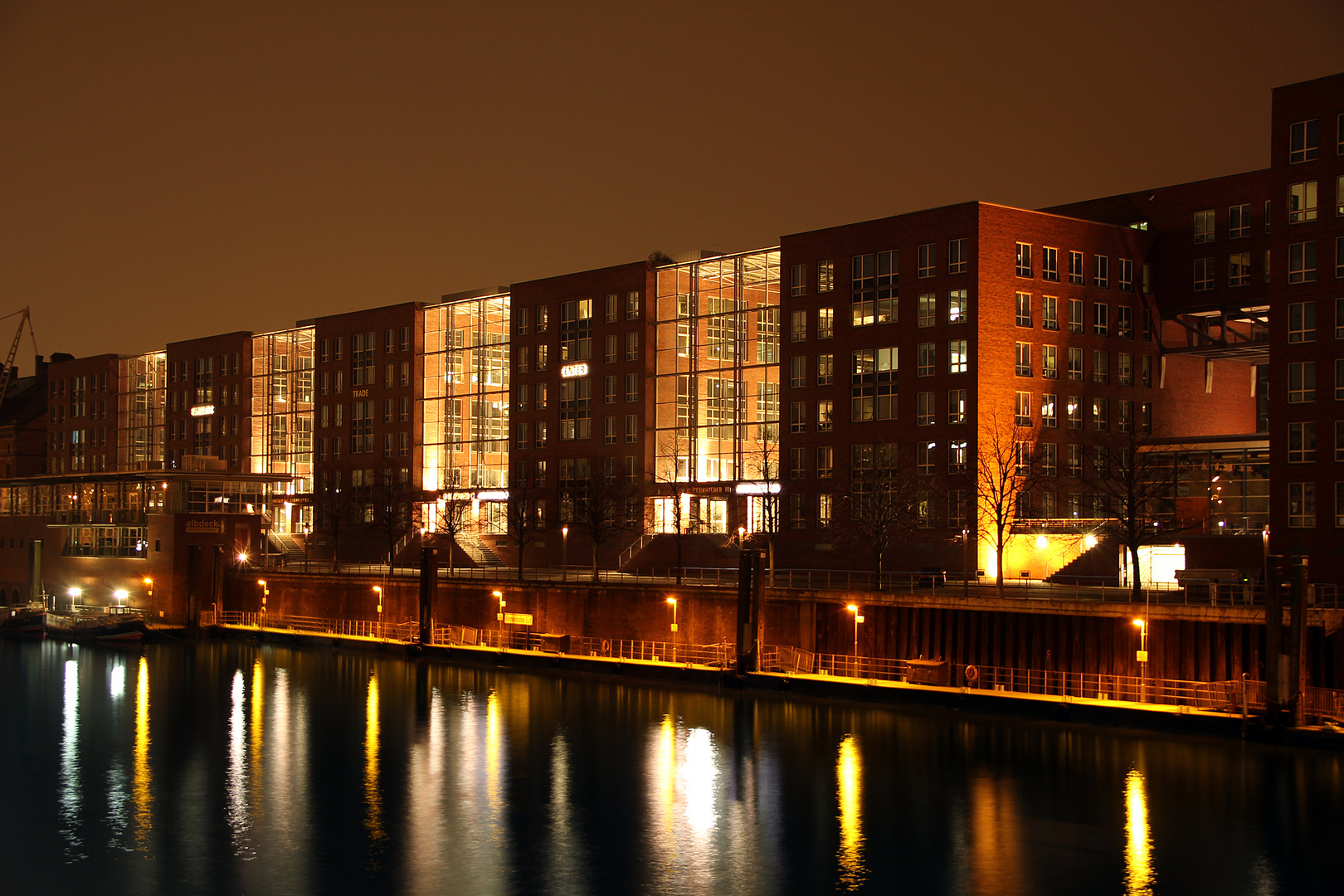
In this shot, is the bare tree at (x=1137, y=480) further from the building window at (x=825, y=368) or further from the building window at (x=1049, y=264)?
the building window at (x=825, y=368)

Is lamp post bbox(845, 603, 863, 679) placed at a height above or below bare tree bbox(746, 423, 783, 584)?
below

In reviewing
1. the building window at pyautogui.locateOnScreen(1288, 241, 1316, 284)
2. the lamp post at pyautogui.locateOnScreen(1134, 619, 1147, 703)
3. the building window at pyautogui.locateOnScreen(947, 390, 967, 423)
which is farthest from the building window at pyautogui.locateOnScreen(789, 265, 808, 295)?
the lamp post at pyautogui.locateOnScreen(1134, 619, 1147, 703)

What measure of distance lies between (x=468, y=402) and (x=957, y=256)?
160 ft

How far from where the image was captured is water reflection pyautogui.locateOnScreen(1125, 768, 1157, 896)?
116ft

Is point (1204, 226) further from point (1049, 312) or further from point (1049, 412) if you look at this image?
point (1049, 412)

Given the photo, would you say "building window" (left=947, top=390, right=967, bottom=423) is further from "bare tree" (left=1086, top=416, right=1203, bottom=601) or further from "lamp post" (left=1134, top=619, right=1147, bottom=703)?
"lamp post" (left=1134, top=619, right=1147, bottom=703)

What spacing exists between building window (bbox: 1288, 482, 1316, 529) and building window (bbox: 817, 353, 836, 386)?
3043cm

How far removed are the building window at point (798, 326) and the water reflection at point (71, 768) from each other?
48.1 m

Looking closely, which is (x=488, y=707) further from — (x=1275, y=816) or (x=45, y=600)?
(x=45, y=600)

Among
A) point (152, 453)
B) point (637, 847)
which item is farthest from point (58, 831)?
point (152, 453)

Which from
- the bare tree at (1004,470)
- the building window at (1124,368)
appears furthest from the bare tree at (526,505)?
the building window at (1124,368)

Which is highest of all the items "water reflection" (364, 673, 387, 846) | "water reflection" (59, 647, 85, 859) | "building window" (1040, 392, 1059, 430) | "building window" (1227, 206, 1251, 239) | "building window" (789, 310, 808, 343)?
"building window" (1227, 206, 1251, 239)

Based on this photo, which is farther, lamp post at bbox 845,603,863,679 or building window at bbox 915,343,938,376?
building window at bbox 915,343,938,376

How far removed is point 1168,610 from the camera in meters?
52.8
